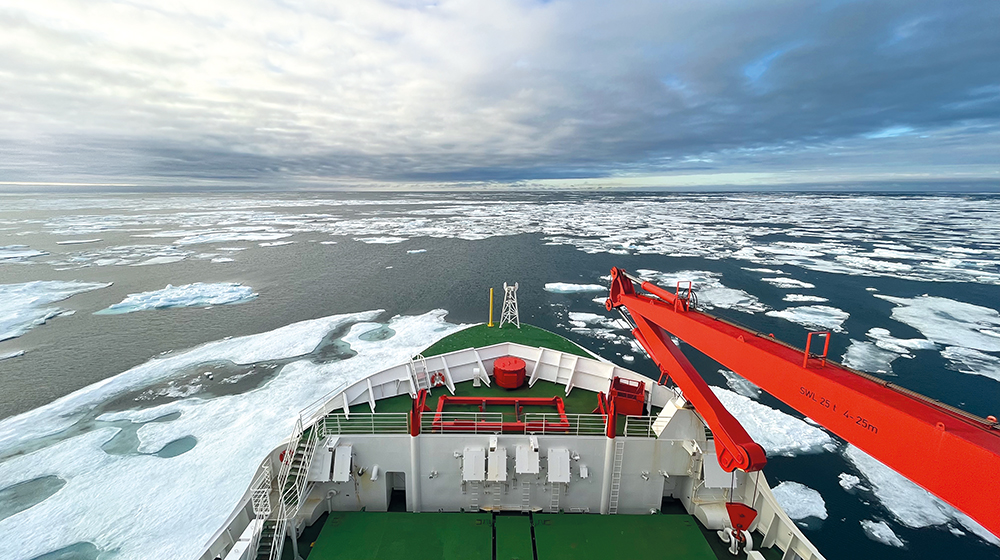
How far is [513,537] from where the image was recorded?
654 cm

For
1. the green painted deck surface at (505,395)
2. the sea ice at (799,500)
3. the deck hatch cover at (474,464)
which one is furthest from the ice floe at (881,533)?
A: the deck hatch cover at (474,464)

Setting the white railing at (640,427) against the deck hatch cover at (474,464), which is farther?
the white railing at (640,427)

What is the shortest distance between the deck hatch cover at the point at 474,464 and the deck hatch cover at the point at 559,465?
1113 millimetres

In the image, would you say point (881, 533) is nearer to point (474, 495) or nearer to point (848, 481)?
point (848, 481)

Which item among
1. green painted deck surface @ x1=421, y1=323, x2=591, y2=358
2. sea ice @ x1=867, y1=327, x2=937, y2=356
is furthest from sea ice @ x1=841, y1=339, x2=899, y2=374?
green painted deck surface @ x1=421, y1=323, x2=591, y2=358

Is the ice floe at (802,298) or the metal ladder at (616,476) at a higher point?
the metal ladder at (616,476)

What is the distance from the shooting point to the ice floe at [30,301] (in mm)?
21078

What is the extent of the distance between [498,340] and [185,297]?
22.8m

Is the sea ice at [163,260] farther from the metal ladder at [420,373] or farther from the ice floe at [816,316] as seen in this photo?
the ice floe at [816,316]

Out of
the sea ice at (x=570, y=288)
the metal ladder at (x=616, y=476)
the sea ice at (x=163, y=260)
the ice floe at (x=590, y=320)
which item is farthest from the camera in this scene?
the sea ice at (x=163, y=260)

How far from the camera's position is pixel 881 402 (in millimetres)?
3770

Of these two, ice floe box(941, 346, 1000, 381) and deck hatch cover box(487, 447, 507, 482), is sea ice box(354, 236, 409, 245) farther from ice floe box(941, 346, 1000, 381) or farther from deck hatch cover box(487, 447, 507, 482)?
ice floe box(941, 346, 1000, 381)

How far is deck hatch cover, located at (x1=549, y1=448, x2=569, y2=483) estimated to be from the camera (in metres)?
7.09

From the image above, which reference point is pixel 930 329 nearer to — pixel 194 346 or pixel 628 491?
Result: pixel 628 491
